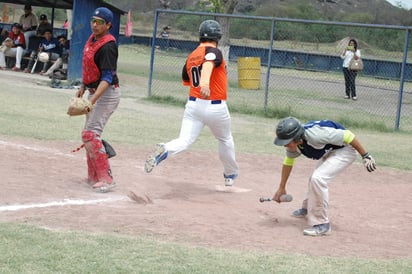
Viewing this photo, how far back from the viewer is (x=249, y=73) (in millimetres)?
25203

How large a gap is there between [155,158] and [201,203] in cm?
69

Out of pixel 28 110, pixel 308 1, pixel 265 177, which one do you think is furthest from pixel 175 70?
pixel 308 1

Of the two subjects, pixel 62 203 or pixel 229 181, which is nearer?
pixel 62 203

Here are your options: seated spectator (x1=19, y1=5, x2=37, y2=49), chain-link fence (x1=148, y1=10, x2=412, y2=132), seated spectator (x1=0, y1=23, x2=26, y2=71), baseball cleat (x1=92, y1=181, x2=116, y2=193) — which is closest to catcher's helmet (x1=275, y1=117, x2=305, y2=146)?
baseball cleat (x1=92, y1=181, x2=116, y2=193)

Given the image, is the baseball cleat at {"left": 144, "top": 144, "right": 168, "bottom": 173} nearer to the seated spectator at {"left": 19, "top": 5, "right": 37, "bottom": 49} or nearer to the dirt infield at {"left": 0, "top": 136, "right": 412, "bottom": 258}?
the dirt infield at {"left": 0, "top": 136, "right": 412, "bottom": 258}

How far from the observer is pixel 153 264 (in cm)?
601

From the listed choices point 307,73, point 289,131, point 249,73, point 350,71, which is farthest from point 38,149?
point 249,73

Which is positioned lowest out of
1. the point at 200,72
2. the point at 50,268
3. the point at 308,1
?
the point at 50,268

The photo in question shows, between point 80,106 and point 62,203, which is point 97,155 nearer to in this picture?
point 80,106

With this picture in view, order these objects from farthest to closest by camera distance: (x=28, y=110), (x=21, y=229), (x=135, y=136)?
(x=28, y=110)
(x=135, y=136)
(x=21, y=229)

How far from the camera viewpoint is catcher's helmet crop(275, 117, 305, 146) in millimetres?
7336

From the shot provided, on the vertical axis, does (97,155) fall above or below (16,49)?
below

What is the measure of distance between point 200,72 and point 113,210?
1980 millimetres

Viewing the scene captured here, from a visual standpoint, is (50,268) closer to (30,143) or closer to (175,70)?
(30,143)
